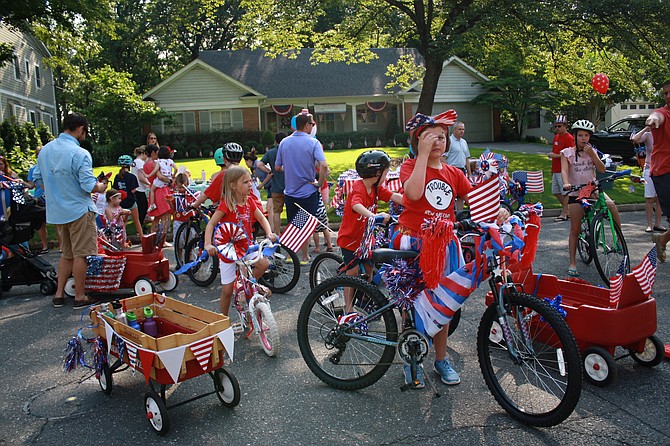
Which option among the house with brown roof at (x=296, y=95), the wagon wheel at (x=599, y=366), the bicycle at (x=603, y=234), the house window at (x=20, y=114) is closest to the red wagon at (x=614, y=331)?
the wagon wheel at (x=599, y=366)

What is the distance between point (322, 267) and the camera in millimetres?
6949

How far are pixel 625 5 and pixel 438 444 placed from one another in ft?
54.4

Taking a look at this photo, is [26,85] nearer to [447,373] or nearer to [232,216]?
[232,216]

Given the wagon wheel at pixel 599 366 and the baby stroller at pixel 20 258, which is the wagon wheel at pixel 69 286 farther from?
the wagon wheel at pixel 599 366

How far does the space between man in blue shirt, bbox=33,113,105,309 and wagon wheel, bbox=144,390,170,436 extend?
355 cm

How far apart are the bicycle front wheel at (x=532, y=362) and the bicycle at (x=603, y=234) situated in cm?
322

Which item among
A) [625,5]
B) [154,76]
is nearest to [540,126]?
[625,5]

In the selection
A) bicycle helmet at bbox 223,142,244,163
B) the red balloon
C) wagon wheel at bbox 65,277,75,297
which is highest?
the red balloon

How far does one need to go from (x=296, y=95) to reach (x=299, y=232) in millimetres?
32428

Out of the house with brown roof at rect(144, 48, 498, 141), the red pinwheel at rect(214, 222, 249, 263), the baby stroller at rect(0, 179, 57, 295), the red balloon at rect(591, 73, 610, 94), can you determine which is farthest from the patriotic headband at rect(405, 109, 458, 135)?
the house with brown roof at rect(144, 48, 498, 141)

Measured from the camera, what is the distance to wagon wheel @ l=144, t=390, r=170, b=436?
3.76 meters

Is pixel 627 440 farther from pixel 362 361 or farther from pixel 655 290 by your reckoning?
pixel 655 290

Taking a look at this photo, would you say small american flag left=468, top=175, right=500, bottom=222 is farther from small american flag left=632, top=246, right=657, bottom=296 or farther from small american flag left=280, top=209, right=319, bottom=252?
small american flag left=280, top=209, right=319, bottom=252

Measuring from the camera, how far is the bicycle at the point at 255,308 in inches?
200
